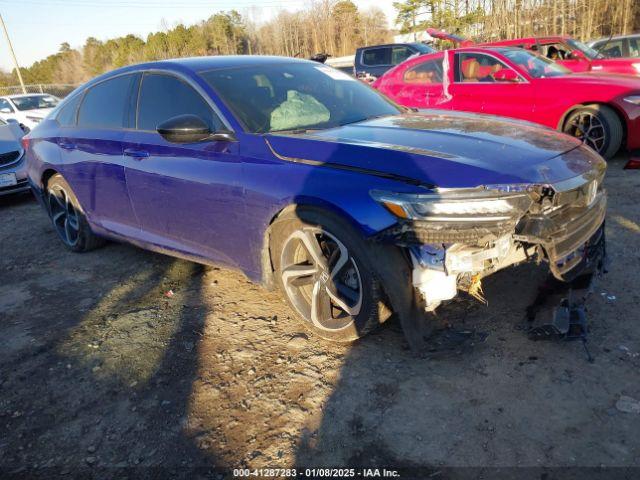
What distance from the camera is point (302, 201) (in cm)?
275

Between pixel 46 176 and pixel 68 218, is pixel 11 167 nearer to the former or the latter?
pixel 46 176

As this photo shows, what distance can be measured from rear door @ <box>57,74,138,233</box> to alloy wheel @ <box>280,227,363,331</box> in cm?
164

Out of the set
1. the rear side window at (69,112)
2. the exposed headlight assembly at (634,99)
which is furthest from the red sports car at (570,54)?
the rear side window at (69,112)

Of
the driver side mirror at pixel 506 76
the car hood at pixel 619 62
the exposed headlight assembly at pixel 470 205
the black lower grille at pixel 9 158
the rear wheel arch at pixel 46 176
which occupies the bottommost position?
the black lower grille at pixel 9 158

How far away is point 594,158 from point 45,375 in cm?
351

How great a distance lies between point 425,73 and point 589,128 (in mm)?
2561

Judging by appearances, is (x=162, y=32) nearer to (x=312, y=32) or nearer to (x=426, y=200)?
(x=312, y=32)

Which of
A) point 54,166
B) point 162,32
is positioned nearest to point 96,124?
point 54,166

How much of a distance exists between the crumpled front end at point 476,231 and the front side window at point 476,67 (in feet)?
17.0

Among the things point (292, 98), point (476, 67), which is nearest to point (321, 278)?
point (292, 98)

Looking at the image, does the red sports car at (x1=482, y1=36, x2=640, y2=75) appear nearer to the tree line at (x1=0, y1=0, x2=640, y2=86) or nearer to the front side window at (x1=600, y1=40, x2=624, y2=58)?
the front side window at (x1=600, y1=40, x2=624, y2=58)

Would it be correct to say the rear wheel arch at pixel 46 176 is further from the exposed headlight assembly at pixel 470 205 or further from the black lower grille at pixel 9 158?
the exposed headlight assembly at pixel 470 205

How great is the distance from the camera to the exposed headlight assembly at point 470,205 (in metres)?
2.36

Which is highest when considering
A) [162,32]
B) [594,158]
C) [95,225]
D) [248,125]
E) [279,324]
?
[162,32]
